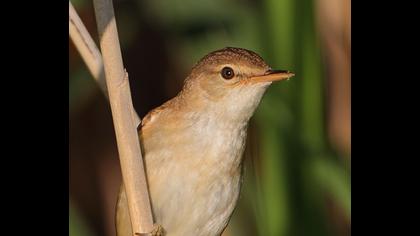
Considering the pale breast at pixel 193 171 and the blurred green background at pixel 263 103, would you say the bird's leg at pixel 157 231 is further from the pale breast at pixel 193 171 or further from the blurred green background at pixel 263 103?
the blurred green background at pixel 263 103

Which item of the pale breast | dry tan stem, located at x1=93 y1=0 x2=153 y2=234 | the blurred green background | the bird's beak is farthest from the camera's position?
the blurred green background

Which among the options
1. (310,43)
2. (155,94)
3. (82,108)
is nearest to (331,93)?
(310,43)

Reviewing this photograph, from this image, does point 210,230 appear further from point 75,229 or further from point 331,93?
point 331,93

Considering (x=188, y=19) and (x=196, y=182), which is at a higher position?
(x=188, y=19)

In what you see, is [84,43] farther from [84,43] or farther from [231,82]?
[231,82]

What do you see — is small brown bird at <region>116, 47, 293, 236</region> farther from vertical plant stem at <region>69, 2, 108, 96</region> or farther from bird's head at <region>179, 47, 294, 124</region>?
vertical plant stem at <region>69, 2, 108, 96</region>

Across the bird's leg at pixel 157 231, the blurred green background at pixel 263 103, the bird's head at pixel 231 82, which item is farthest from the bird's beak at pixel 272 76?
the bird's leg at pixel 157 231

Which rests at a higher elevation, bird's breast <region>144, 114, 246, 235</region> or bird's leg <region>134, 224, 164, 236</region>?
bird's breast <region>144, 114, 246, 235</region>

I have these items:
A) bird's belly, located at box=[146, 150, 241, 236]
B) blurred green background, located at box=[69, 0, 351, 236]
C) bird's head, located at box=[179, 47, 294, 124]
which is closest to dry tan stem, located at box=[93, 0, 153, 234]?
bird's belly, located at box=[146, 150, 241, 236]
